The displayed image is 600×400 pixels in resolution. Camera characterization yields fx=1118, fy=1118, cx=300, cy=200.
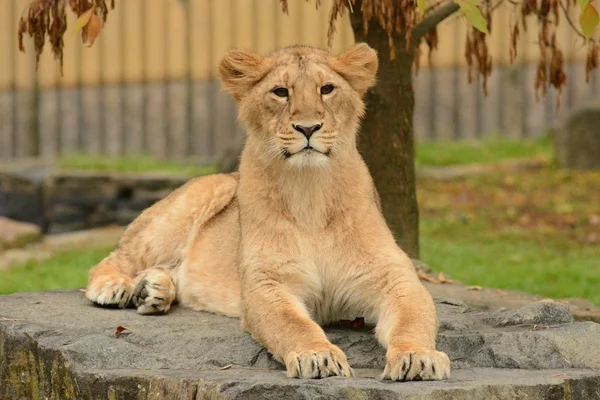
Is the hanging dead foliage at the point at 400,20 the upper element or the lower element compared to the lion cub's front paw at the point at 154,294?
upper

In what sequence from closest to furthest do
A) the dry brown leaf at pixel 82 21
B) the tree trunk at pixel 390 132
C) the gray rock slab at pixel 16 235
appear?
the dry brown leaf at pixel 82 21, the tree trunk at pixel 390 132, the gray rock slab at pixel 16 235

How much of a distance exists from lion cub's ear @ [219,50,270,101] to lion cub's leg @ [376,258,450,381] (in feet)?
3.46

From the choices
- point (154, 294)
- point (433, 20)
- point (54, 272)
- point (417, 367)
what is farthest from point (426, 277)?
point (54, 272)

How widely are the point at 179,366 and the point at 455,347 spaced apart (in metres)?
1.13

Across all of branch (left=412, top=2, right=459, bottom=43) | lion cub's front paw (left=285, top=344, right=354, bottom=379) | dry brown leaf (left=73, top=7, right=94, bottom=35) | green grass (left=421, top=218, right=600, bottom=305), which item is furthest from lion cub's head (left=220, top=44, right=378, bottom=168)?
green grass (left=421, top=218, right=600, bottom=305)

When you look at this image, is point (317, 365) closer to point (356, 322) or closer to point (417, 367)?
point (417, 367)

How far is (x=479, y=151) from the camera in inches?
516

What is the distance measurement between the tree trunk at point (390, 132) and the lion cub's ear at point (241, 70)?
1.94m

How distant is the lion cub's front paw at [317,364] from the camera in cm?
406

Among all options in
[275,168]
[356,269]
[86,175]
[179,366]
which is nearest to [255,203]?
[275,168]

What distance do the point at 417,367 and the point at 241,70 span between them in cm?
171

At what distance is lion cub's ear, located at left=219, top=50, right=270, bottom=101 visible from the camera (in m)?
5.02

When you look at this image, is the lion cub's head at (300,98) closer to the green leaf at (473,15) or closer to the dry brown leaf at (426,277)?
the green leaf at (473,15)

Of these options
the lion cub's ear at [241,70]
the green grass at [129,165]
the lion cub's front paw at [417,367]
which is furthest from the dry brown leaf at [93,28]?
the green grass at [129,165]
